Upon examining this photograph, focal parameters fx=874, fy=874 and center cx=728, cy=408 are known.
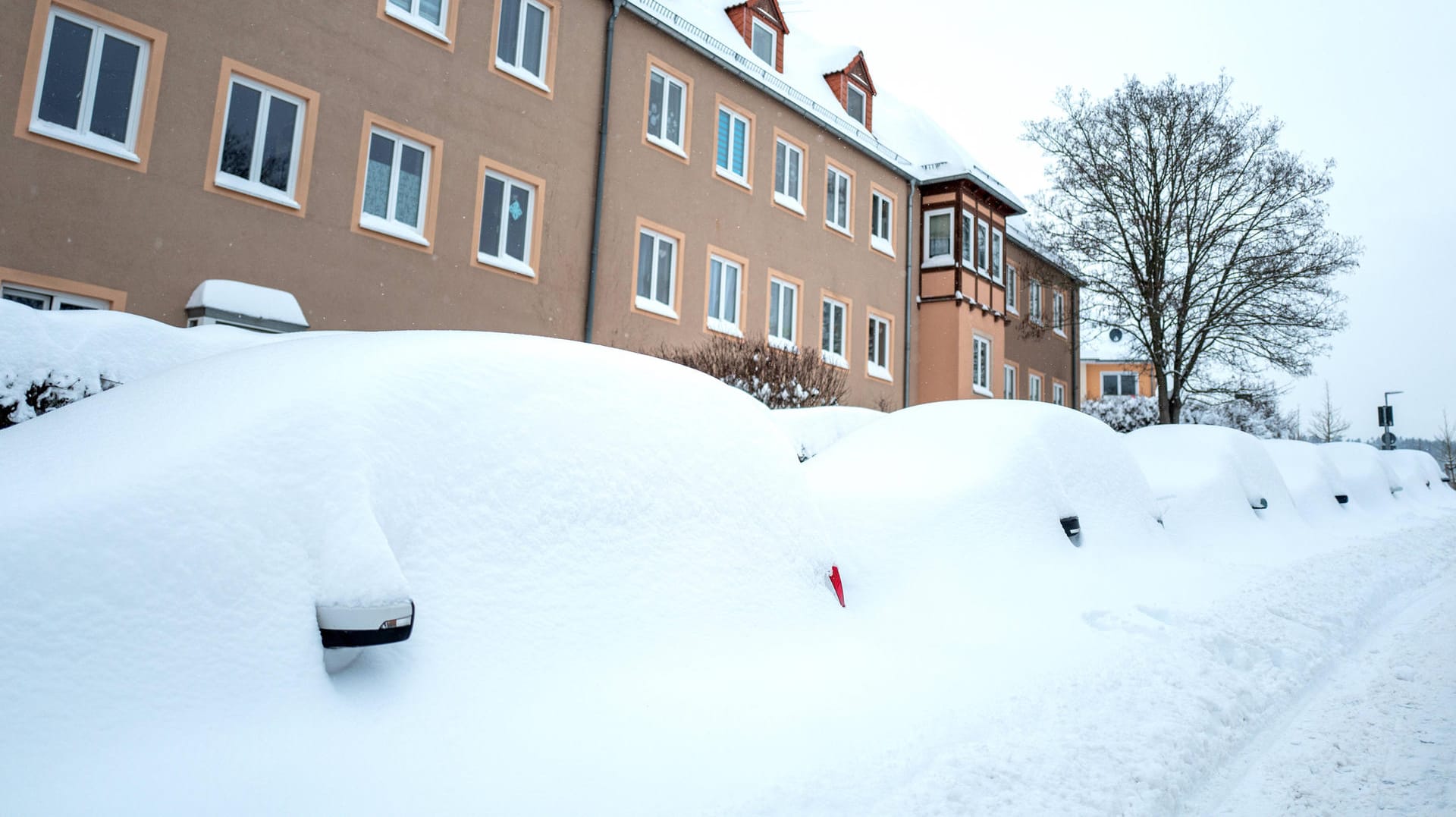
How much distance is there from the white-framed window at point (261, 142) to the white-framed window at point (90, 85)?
0.82m

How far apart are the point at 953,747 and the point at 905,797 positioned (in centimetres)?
45

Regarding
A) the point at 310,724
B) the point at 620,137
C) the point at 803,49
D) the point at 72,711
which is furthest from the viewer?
the point at 803,49

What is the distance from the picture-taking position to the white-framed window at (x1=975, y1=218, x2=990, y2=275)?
21.6m

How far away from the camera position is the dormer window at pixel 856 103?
20156mm

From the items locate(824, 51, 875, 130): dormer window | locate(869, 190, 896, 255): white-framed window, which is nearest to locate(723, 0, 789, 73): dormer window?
locate(824, 51, 875, 130): dormer window

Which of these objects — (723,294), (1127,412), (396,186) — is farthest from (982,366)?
(396,186)

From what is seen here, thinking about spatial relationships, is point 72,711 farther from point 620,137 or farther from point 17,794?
point 620,137

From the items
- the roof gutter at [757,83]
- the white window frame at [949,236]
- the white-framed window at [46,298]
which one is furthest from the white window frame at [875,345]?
the white-framed window at [46,298]

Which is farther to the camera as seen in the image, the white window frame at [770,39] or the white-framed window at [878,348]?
the white-framed window at [878,348]

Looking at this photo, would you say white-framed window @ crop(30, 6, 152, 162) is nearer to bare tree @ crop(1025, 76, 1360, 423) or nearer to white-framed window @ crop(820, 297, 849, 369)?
white-framed window @ crop(820, 297, 849, 369)

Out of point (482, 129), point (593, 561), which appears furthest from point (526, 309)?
point (593, 561)

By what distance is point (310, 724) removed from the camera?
7.23ft

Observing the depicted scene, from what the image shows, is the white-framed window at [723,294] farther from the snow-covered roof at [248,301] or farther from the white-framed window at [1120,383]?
the white-framed window at [1120,383]

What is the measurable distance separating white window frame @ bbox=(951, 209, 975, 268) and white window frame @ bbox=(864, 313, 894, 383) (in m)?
3.00
